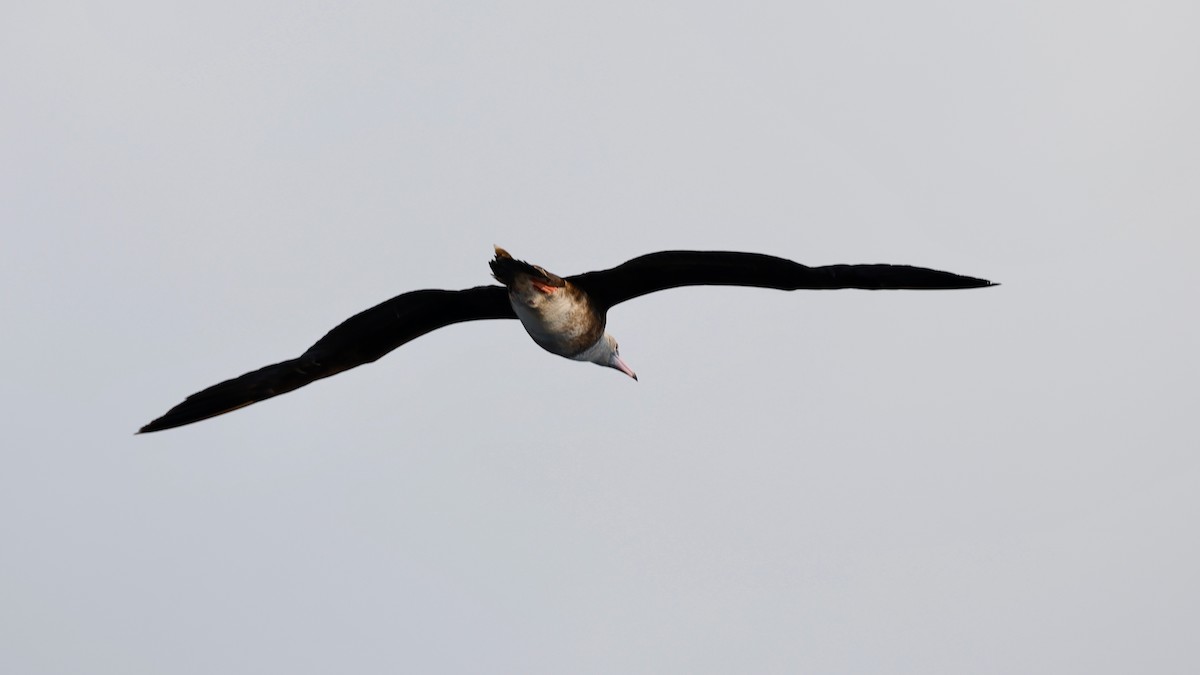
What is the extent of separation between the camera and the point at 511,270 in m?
14.8

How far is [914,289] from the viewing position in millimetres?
15086

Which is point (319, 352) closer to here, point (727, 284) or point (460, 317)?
point (460, 317)

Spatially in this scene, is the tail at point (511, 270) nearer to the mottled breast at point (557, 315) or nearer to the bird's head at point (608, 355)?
the mottled breast at point (557, 315)

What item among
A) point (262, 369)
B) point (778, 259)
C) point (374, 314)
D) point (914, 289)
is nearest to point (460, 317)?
point (374, 314)

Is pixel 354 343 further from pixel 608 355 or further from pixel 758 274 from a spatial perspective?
pixel 758 274

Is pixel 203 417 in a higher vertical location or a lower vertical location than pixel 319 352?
lower

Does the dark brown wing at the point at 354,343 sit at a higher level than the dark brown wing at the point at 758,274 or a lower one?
lower

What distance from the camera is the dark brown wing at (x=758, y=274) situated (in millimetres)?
14609

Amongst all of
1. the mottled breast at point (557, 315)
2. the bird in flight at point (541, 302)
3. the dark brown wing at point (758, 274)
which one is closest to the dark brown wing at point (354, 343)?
the bird in flight at point (541, 302)

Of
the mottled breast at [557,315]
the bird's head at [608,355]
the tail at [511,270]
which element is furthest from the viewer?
the bird's head at [608,355]

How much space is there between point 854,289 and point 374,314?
15.7 feet

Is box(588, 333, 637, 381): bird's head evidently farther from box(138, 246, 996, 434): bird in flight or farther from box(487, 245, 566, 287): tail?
box(487, 245, 566, 287): tail

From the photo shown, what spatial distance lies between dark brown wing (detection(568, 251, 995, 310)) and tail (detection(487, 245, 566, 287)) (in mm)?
676

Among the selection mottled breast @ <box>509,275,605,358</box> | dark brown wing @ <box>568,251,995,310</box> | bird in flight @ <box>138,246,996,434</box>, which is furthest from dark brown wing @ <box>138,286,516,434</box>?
dark brown wing @ <box>568,251,995,310</box>
